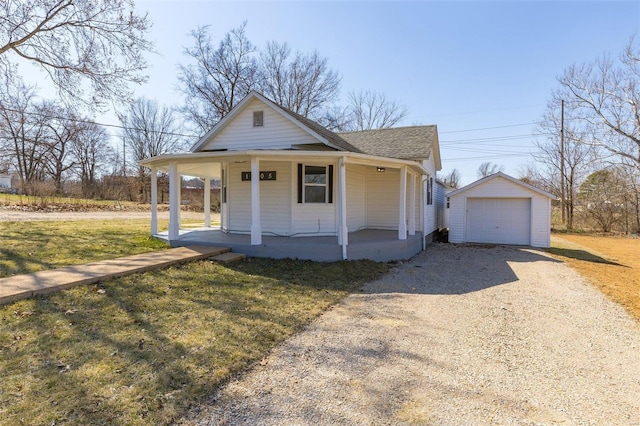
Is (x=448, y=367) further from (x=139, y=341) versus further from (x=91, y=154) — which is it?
A: (x=91, y=154)

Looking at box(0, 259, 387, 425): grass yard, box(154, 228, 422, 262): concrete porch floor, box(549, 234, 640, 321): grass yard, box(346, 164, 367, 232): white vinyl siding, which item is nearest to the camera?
box(0, 259, 387, 425): grass yard

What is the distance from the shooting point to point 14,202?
74.2 feet

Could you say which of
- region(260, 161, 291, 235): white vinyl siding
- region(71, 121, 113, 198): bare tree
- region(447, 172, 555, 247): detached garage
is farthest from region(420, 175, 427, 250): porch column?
region(71, 121, 113, 198): bare tree

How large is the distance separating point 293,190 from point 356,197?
296 centimetres

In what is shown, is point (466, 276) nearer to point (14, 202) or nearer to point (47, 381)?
point (47, 381)

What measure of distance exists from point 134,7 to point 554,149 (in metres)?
26.0

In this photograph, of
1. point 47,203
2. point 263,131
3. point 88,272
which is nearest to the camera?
point 88,272

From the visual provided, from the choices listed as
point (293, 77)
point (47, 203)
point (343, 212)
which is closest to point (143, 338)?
point (343, 212)

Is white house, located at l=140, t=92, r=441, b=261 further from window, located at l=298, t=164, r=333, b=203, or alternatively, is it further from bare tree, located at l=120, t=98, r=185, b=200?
bare tree, located at l=120, t=98, r=185, b=200

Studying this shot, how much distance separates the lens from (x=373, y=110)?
33.0m

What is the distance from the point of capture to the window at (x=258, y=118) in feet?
34.8

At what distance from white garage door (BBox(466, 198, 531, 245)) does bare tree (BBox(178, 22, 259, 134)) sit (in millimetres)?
21373

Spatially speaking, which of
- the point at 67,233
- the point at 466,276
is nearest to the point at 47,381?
the point at 466,276

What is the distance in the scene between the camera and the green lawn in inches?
100
